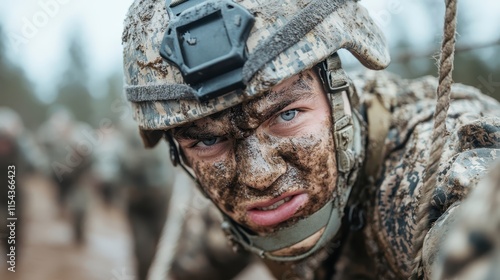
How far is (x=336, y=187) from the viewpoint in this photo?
2123mm

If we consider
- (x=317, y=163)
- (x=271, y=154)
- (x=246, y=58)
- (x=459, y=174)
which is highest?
(x=246, y=58)

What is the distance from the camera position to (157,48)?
1.97 m

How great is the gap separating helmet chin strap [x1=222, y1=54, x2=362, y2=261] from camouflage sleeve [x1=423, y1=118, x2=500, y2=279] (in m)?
0.44

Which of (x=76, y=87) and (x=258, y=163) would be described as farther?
(x=76, y=87)

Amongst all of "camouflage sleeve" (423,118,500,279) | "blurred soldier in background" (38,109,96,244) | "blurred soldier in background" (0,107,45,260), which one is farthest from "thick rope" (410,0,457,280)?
"blurred soldier in background" (38,109,96,244)

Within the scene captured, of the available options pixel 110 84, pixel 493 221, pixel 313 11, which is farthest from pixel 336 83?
pixel 110 84

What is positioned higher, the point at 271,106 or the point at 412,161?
the point at 271,106

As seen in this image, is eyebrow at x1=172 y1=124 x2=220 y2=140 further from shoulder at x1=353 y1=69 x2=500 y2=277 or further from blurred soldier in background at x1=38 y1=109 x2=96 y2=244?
blurred soldier in background at x1=38 y1=109 x2=96 y2=244

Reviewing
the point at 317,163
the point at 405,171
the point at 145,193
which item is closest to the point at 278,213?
the point at 317,163

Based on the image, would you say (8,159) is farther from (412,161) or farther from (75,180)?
(412,161)

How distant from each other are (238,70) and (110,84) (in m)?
24.6

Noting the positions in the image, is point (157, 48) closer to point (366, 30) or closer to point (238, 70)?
point (238, 70)

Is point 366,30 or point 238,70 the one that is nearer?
point 238,70

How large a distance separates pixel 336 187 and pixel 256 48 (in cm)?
64
